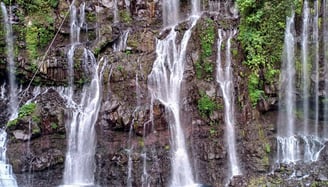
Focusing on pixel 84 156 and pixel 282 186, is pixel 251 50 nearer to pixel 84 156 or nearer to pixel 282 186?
pixel 282 186

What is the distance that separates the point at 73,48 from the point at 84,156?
14.7ft

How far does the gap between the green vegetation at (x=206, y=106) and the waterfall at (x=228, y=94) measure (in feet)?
1.64

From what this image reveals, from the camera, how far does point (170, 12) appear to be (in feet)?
58.4

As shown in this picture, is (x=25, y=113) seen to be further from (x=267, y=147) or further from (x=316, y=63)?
(x=316, y=63)

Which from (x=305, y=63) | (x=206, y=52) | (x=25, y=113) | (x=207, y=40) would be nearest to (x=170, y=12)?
(x=207, y=40)

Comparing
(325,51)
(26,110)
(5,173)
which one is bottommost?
(5,173)

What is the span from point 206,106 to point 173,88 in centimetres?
141

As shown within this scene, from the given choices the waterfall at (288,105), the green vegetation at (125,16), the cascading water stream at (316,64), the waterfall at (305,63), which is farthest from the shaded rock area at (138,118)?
the cascading water stream at (316,64)

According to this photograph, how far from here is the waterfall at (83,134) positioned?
1339cm

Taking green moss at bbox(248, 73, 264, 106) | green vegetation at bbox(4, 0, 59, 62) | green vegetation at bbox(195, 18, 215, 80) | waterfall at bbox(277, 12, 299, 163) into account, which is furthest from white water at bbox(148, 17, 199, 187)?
green vegetation at bbox(4, 0, 59, 62)

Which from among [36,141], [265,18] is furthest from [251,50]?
[36,141]

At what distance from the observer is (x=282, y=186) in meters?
12.4

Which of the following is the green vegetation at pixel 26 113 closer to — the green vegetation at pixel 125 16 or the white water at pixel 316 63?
the green vegetation at pixel 125 16

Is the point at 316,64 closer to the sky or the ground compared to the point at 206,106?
closer to the sky
